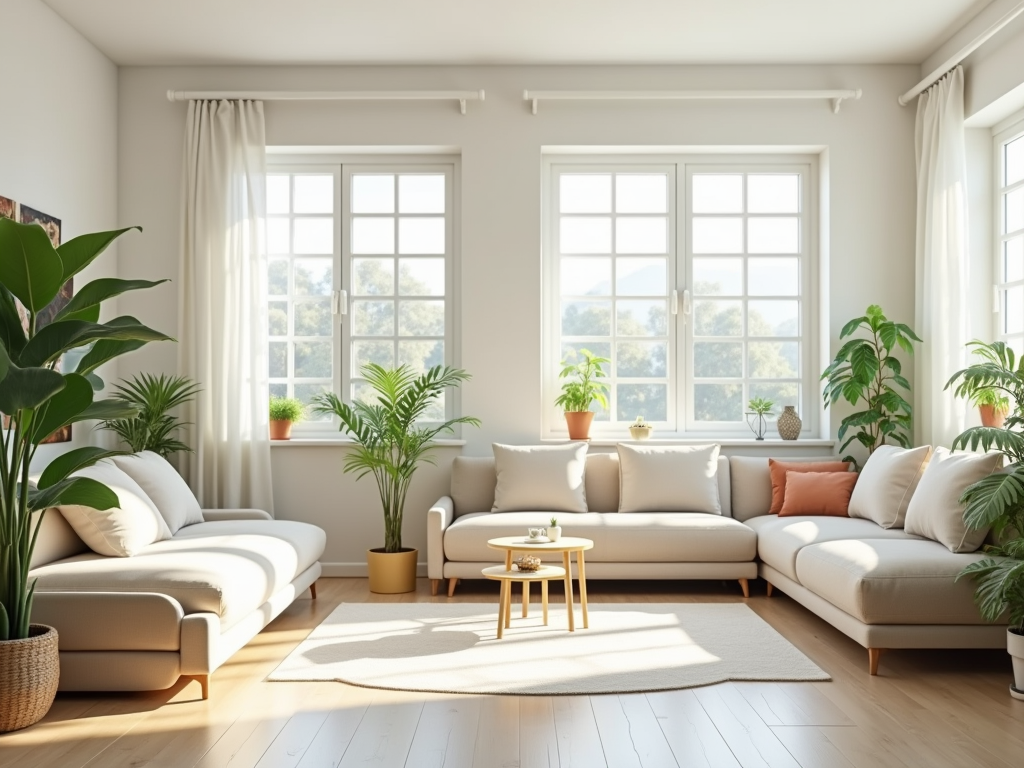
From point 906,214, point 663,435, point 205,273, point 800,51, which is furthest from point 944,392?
point 205,273

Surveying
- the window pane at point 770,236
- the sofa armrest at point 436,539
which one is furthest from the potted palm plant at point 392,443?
the window pane at point 770,236

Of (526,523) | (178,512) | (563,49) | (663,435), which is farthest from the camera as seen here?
(663,435)

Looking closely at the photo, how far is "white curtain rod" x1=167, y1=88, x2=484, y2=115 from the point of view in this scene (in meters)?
6.17

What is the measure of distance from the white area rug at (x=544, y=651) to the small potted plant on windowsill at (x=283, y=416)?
1505 mm

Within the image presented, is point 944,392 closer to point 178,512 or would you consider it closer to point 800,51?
point 800,51

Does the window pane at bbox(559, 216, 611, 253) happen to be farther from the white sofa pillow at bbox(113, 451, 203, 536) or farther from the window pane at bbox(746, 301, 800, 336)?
the white sofa pillow at bbox(113, 451, 203, 536)

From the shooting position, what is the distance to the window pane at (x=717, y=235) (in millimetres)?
6598

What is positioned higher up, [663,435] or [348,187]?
[348,187]

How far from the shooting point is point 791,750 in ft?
9.84

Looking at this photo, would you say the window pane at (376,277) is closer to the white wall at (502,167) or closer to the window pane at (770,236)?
the white wall at (502,167)

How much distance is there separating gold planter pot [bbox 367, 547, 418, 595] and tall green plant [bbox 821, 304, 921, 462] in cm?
274

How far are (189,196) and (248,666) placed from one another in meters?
3.30

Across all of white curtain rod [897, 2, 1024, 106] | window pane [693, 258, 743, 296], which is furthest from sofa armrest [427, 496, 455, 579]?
white curtain rod [897, 2, 1024, 106]

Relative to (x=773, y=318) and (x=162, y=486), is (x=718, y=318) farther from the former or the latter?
(x=162, y=486)
